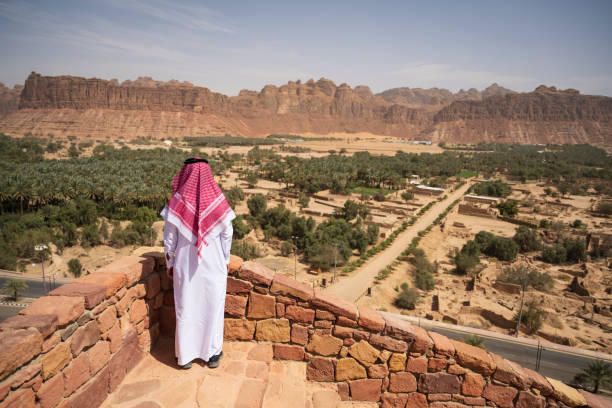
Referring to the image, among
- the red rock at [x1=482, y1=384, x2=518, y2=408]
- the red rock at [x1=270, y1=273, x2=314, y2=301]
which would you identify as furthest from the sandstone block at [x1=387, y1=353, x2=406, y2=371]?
the red rock at [x1=270, y1=273, x2=314, y2=301]

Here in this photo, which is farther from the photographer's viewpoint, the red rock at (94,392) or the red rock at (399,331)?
the red rock at (399,331)

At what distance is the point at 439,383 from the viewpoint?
4.02 meters

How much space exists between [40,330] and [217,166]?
2135 inches

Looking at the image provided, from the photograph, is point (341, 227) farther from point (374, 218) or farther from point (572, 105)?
point (572, 105)

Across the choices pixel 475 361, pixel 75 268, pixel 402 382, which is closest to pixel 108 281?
pixel 402 382

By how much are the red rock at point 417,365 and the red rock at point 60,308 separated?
3575 mm

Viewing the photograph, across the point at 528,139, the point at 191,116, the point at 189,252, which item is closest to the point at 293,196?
the point at 189,252

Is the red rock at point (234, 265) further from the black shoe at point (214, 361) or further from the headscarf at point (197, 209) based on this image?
the black shoe at point (214, 361)

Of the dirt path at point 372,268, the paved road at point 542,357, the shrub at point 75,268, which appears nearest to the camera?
the paved road at point 542,357

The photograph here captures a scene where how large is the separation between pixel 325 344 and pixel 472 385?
72.3 inches

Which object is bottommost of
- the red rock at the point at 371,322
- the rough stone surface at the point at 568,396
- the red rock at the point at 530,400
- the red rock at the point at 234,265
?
the red rock at the point at 530,400

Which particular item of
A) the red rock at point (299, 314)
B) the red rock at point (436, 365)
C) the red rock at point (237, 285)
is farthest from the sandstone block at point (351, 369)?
the red rock at point (237, 285)

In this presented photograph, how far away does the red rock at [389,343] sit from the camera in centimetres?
396

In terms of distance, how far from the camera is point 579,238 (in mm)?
27703
